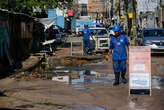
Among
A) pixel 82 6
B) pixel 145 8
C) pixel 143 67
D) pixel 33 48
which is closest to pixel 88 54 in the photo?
pixel 33 48

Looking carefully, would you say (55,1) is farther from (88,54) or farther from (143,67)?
(143,67)

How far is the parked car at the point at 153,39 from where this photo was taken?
25125 millimetres

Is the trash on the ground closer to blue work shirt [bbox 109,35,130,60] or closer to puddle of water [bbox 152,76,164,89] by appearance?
blue work shirt [bbox 109,35,130,60]

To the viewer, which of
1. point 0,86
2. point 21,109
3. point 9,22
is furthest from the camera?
point 9,22

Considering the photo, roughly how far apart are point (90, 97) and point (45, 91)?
1549mm

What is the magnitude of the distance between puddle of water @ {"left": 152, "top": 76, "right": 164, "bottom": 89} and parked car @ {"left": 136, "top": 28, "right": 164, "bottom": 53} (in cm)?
971

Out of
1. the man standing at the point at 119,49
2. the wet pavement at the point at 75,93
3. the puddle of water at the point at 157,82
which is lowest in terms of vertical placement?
the puddle of water at the point at 157,82

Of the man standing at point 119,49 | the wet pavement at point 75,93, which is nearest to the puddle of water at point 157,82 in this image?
the wet pavement at point 75,93

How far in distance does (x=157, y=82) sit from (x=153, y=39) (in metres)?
11.8

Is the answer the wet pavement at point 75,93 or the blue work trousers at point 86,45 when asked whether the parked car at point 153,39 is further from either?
the wet pavement at point 75,93

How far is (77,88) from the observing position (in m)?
12.8

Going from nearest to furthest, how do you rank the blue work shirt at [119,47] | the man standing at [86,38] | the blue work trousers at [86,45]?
1. the blue work shirt at [119,47]
2. the man standing at [86,38]
3. the blue work trousers at [86,45]

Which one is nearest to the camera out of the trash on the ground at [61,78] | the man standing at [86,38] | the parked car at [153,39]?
the trash on the ground at [61,78]

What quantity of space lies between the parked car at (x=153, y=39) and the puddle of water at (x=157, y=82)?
9.71m
